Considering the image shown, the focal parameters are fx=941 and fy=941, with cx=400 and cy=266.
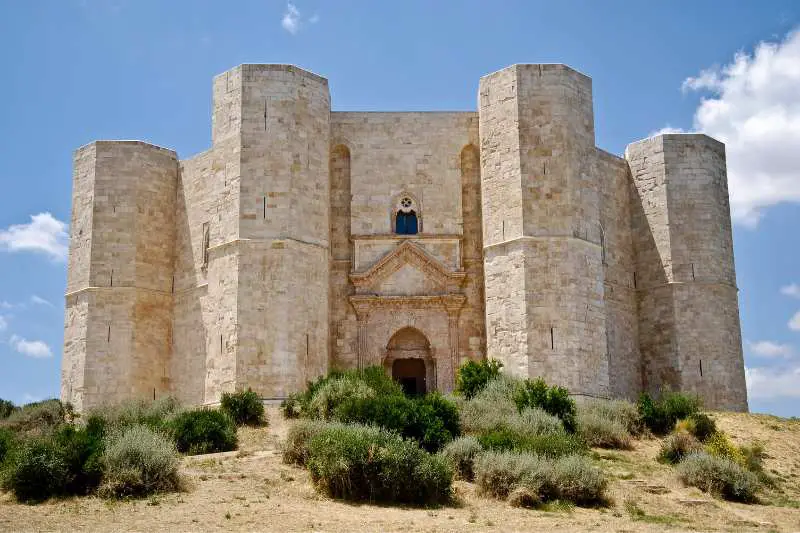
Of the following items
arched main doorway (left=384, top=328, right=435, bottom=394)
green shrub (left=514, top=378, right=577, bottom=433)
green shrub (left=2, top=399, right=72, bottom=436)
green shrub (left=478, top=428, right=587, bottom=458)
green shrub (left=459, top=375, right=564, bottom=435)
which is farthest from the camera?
arched main doorway (left=384, top=328, right=435, bottom=394)

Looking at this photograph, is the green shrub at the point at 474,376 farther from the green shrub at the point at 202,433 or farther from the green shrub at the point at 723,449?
the green shrub at the point at 202,433

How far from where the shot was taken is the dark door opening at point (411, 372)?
24.7 m

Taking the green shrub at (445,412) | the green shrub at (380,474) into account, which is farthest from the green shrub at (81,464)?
the green shrub at (445,412)

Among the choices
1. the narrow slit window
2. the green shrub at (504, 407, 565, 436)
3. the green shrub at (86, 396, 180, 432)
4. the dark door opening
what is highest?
the narrow slit window

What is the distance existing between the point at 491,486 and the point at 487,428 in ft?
11.6

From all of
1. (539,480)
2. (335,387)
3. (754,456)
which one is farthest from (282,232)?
(754,456)

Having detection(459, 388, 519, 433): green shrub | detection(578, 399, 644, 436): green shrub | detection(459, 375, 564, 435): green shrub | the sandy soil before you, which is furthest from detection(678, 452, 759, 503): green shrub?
detection(578, 399, 644, 436): green shrub

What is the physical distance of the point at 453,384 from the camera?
77.7 ft

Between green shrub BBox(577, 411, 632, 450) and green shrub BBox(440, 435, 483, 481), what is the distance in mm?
4249

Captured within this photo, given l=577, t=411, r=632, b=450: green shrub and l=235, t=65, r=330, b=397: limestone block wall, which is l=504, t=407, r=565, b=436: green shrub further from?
l=235, t=65, r=330, b=397: limestone block wall

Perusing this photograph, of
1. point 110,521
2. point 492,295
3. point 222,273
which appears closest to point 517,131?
point 492,295

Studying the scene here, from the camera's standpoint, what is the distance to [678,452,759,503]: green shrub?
16.1 m

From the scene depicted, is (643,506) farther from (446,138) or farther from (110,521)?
(446,138)

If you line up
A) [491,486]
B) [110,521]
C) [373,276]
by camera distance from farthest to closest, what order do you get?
[373,276] < [491,486] < [110,521]
